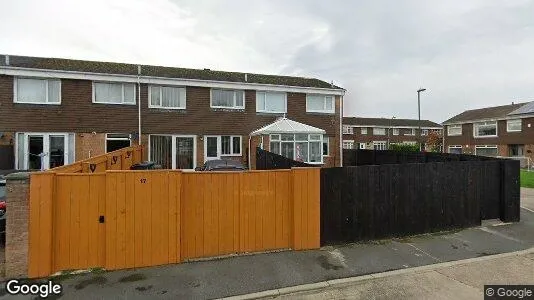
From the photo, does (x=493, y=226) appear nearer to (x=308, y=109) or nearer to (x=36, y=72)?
(x=308, y=109)

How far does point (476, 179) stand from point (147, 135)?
1579 cm

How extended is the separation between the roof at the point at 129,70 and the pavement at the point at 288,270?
48.2 ft

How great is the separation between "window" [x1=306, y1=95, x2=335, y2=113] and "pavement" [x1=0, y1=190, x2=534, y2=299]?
14.8 m

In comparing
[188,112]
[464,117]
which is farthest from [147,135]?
[464,117]

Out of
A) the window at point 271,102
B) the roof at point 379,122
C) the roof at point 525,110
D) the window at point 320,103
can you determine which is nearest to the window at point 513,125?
the roof at point 525,110

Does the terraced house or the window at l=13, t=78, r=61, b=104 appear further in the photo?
the terraced house

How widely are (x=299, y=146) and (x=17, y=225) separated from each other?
49.3 feet

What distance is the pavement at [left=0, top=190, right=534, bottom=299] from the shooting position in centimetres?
482

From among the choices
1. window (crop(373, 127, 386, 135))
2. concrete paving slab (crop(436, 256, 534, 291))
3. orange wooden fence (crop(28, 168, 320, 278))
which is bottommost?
concrete paving slab (crop(436, 256, 534, 291))

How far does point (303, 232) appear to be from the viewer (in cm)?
648

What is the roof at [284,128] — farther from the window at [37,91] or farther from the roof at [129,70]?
the window at [37,91]

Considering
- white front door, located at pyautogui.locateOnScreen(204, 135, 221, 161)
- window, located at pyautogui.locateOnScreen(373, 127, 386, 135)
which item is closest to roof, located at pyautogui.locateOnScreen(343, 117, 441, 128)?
window, located at pyautogui.locateOnScreen(373, 127, 386, 135)

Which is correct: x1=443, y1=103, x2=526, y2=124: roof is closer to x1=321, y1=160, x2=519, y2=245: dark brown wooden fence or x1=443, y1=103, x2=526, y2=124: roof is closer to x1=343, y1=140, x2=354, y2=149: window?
x1=343, y1=140, x2=354, y2=149: window

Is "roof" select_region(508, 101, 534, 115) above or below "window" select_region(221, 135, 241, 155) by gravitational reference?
above
